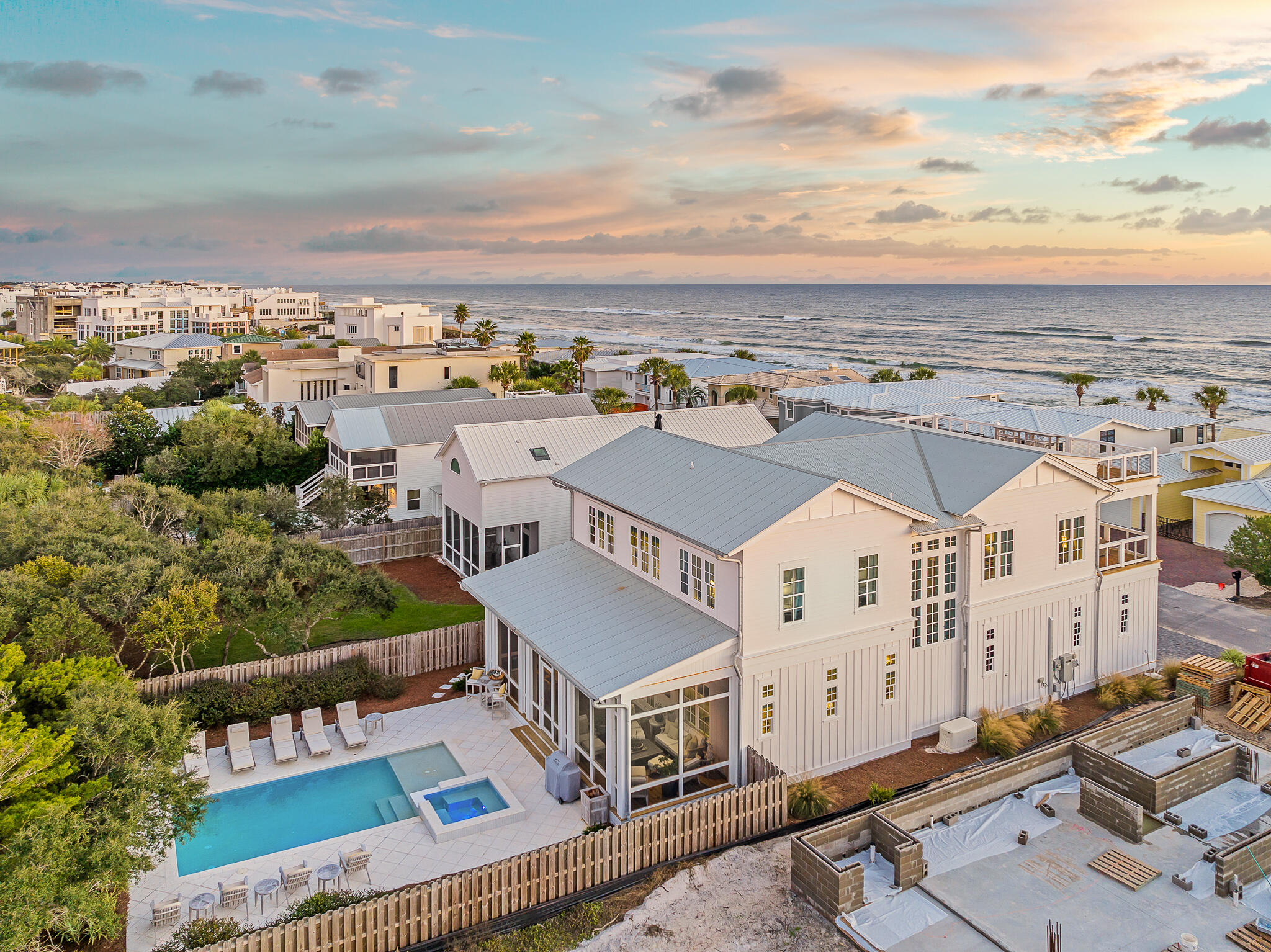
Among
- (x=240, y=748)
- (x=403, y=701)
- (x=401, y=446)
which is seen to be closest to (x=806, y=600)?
(x=403, y=701)

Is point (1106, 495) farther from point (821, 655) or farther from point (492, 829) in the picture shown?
point (492, 829)

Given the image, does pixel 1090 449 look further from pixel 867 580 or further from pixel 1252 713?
pixel 867 580

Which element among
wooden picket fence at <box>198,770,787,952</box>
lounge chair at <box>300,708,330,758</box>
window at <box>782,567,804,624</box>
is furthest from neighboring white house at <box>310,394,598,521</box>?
wooden picket fence at <box>198,770,787,952</box>

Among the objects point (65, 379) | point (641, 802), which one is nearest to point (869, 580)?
point (641, 802)

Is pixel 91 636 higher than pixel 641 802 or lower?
higher

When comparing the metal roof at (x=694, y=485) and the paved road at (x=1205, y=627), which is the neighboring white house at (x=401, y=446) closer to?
the metal roof at (x=694, y=485)

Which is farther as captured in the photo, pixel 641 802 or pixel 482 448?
pixel 482 448

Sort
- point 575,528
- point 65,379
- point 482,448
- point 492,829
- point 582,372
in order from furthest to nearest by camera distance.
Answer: point 65,379
point 582,372
point 482,448
point 575,528
point 492,829

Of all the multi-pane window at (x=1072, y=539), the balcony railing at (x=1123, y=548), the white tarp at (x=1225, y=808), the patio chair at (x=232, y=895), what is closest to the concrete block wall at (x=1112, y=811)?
the white tarp at (x=1225, y=808)
